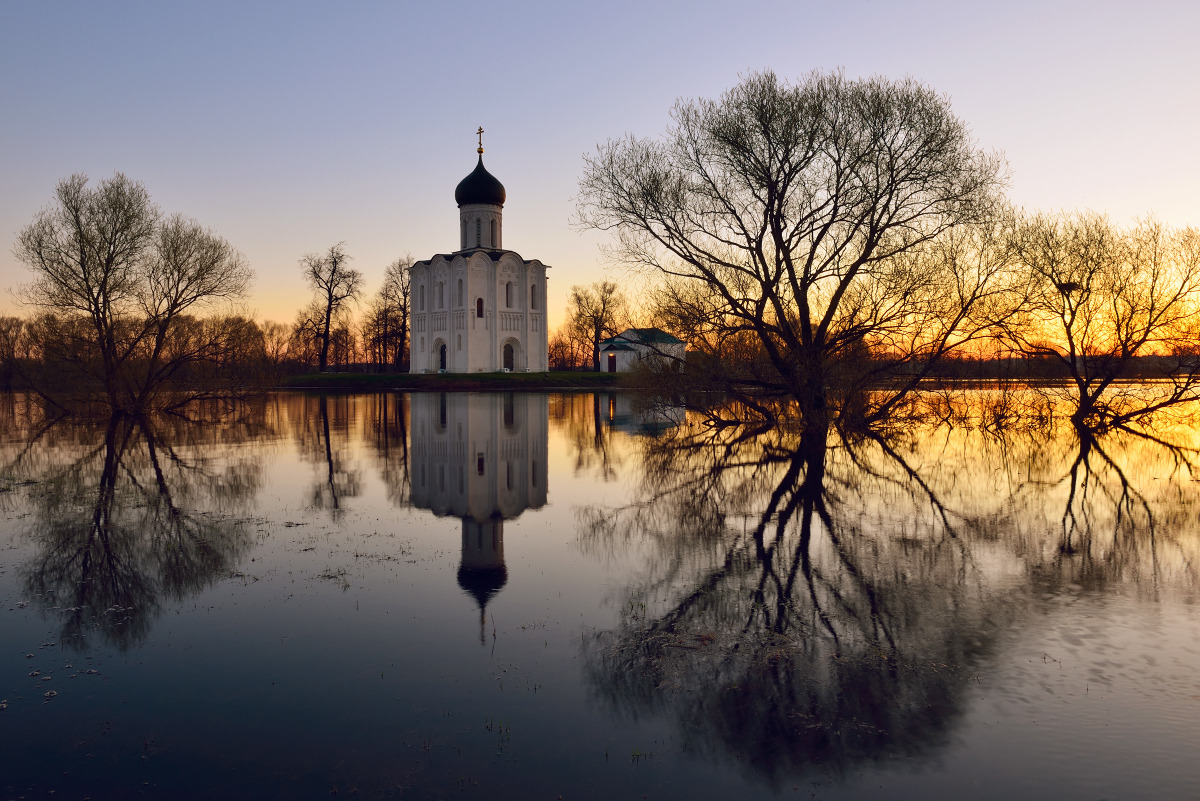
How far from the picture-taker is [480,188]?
64.1 metres

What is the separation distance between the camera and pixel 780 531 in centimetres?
955

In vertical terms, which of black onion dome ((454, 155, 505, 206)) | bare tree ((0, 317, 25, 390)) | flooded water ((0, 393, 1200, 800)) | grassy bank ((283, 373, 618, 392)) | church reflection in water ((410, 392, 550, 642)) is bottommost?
flooded water ((0, 393, 1200, 800))

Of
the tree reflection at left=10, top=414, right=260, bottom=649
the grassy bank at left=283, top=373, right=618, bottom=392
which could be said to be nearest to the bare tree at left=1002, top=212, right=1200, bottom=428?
the tree reflection at left=10, top=414, right=260, bottom=649

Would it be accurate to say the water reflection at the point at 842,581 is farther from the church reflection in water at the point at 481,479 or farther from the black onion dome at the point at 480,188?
the black onion dome at the point at 480,188

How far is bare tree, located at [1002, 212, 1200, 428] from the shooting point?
916 inches

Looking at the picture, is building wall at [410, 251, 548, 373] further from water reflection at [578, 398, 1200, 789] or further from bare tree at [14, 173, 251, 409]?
water reflection at [578, 398, 1200, 789]

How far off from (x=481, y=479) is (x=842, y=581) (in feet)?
26.5

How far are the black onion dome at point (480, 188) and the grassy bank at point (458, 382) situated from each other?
15.2 metres

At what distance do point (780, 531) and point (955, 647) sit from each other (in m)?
3.86

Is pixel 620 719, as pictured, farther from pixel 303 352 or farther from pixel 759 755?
pixel 303 352

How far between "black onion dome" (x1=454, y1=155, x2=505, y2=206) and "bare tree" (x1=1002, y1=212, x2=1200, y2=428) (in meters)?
47.0

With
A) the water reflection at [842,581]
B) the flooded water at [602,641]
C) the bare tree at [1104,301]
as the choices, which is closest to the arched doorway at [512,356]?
the bare tree at [1104,301]

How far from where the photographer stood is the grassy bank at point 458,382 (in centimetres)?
5675

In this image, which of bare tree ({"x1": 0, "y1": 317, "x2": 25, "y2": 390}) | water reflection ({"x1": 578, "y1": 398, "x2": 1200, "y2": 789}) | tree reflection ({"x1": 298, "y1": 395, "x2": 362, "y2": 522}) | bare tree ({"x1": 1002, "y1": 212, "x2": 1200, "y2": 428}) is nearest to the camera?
water reflection ({"x1": 578, "y1": 398, "x2": 1200, "y2": 789})
